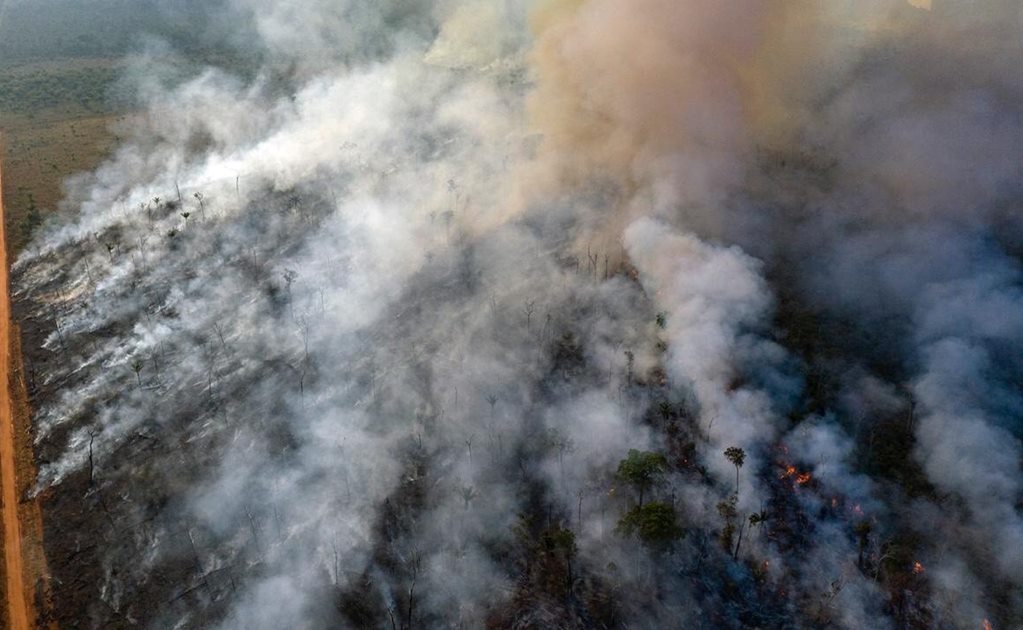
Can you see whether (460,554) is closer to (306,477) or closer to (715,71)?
Answer: (306,477)

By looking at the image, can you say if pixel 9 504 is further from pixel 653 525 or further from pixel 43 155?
pixel 43 155

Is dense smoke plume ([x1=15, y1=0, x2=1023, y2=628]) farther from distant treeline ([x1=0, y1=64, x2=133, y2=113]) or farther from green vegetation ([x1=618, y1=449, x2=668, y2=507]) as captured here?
distant treeline ([x1=0, y1=64, x2=133, y2=113])

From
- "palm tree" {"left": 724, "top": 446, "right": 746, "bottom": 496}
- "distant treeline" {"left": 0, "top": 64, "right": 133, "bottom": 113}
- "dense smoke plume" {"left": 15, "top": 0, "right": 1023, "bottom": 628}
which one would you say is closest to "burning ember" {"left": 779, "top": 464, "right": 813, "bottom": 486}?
"dense smoke plume" {"left": 15, "top": 0, "right": 1023, "bottom": 628}

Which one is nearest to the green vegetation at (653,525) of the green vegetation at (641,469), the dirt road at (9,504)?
the green vegetation at (641,469)

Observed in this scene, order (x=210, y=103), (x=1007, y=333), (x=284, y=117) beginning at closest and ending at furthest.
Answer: (x=1007, y=333), (x=284, y=117), (x=210, y=103)

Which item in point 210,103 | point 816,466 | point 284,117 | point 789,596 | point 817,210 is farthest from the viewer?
point 210,103

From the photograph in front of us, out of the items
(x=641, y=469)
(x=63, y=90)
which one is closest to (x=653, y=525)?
(x=641, y=469)

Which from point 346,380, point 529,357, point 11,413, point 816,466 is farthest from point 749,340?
point 11,413
